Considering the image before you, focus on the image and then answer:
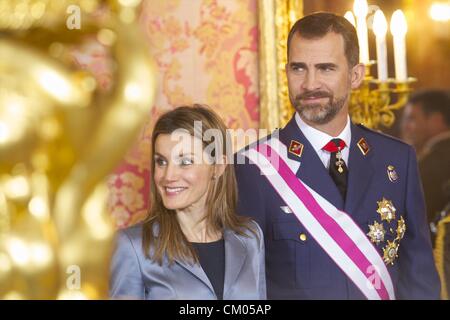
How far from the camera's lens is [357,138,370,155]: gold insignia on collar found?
4.03 feet

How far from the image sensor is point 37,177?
0.48 meters

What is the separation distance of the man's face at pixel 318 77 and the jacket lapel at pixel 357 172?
0.25 ft

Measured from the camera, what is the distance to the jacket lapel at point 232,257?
3.35ft

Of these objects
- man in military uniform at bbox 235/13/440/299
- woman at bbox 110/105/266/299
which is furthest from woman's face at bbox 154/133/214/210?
man in military uniform at bbox 235/13/440/299

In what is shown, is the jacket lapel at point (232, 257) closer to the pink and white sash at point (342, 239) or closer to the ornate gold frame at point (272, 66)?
the pink and white sash at point (342, 239)

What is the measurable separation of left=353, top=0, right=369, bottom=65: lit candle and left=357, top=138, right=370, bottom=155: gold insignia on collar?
204 mm

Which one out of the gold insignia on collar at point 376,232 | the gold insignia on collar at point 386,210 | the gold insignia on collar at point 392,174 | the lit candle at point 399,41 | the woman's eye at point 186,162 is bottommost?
the gold insignia on collar at point 376,232

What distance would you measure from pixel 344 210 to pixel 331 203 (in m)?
0.02

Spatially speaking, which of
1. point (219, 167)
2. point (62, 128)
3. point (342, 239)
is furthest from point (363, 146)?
point (62, 128)

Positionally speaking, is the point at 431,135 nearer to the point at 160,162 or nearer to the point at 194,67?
the point at 194,67

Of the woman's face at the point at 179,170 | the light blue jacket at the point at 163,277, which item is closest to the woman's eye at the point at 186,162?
the woman's face at the point at 179,170
